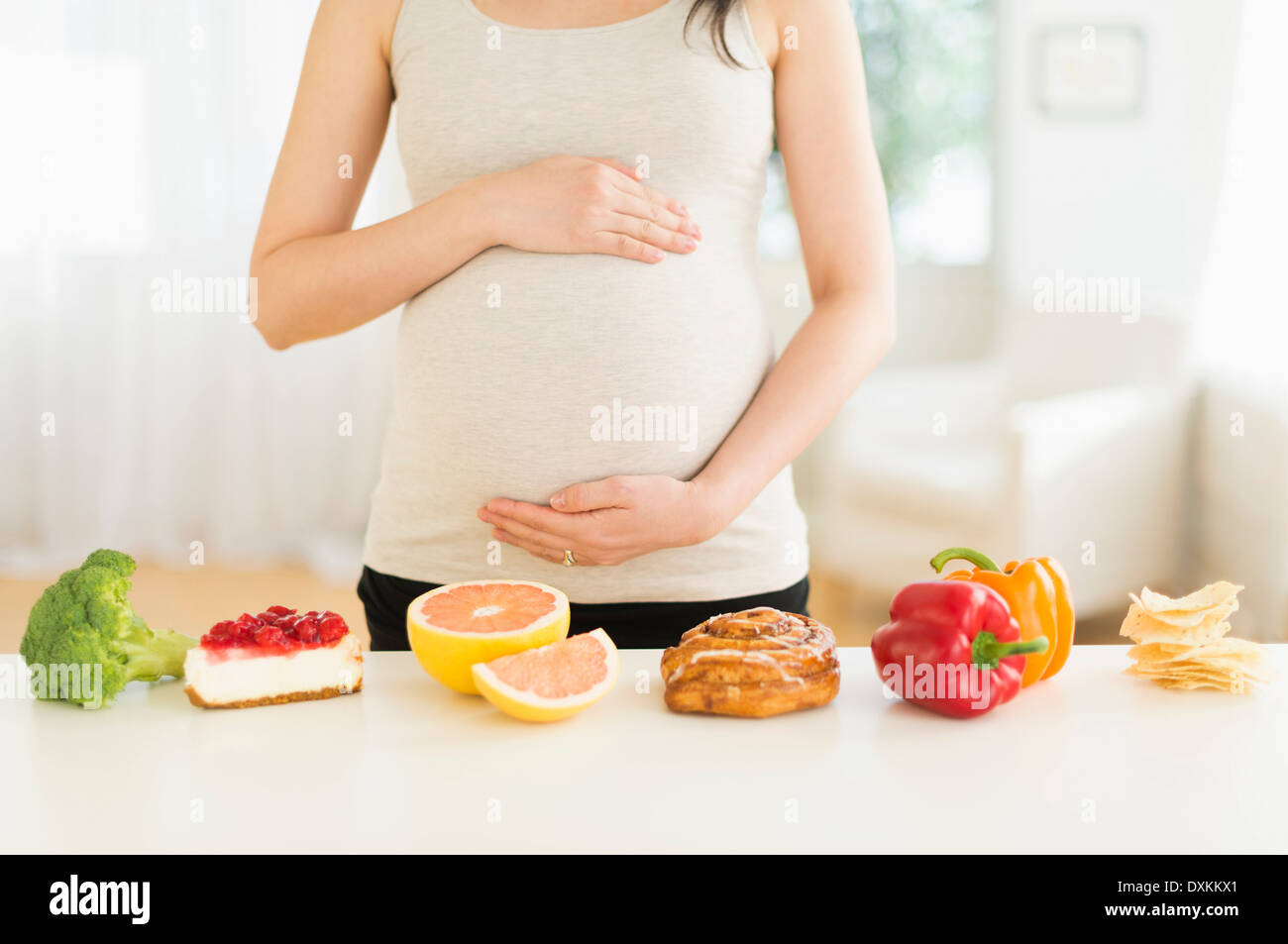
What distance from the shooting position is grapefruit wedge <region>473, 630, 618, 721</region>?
75 centimetres

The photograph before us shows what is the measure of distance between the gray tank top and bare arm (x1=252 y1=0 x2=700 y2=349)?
0.03 meters

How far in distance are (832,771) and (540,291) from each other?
1.82ft

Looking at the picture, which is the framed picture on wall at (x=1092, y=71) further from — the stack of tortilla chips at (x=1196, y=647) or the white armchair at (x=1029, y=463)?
the stack of tortilla chips at (x=1196, y=647)

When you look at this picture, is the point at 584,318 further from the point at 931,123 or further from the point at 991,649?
the point at 931,123

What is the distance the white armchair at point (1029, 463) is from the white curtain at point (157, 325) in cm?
159

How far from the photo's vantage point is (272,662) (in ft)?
2.62

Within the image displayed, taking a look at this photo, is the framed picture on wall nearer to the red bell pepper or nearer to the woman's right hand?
the woman's right hand

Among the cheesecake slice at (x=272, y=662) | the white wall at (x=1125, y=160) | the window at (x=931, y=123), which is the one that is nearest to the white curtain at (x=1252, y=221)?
the white wall at (x=1125, y=160)

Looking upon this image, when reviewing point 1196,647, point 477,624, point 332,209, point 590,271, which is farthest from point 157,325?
point 1196,647

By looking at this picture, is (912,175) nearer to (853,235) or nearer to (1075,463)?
(1075,463)

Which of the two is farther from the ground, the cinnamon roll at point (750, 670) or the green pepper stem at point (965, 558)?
the green pepper stem at point (965, 558)

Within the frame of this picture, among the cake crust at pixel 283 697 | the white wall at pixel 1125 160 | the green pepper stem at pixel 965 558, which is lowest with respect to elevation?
the cake crust at pixel 283 697

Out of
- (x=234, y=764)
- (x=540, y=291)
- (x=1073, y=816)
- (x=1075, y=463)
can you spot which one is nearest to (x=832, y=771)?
(x=1073, y=816)

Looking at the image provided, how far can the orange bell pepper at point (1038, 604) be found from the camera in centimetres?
83
